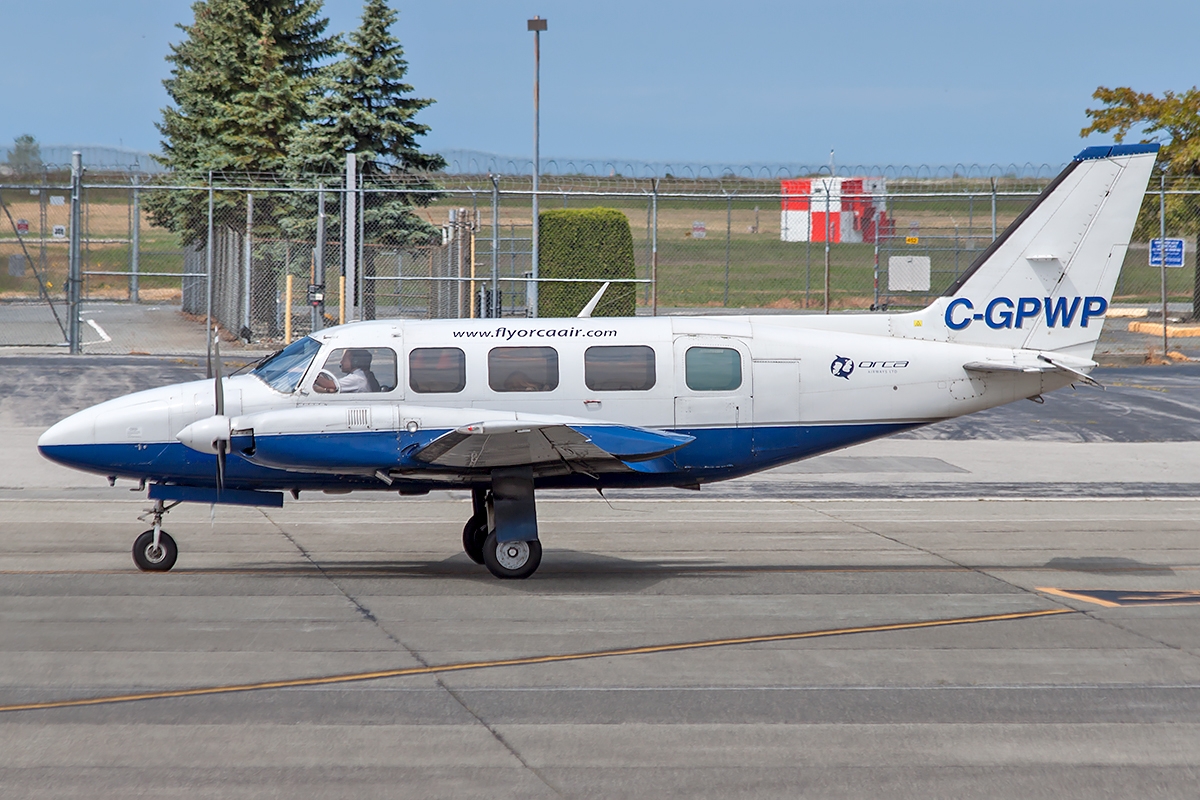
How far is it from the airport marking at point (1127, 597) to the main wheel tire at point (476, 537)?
5.71 metres

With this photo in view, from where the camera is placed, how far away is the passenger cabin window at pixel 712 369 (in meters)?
12.9

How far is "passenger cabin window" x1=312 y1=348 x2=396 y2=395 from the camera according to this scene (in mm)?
12547

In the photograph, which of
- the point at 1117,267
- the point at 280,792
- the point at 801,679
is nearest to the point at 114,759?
the point at 280,792

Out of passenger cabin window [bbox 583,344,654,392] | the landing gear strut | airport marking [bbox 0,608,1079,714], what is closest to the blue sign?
passenger cabin window [bbox 583,344,654,392]

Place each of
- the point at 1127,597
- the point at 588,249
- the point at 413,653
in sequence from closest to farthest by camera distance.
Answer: the point at 413,653, the point at 1127,597, the point at 588,249

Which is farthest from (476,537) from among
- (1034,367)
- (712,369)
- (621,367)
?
(1034,367)

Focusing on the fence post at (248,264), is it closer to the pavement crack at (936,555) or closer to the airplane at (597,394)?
the airplane at (597,394)

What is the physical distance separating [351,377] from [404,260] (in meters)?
28.2

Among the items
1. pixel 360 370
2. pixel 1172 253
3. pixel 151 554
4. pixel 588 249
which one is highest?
pixel 588 249

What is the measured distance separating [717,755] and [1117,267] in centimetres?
876

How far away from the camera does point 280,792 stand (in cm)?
685

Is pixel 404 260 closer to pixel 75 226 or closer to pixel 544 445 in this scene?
pixel 75 226

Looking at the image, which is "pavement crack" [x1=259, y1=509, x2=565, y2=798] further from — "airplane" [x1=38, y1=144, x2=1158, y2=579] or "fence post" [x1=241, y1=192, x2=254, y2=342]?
"fence post" [x1=241, y1=192, x2=254, y2=342]

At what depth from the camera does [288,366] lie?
41.7 ft
